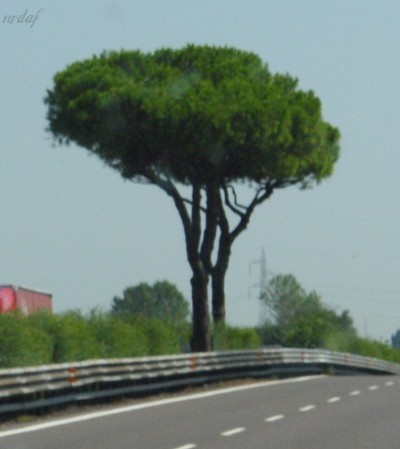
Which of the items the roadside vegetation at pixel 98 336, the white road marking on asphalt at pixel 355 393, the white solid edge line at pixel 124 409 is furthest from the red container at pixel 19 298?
the white road marking on asphalt at pixel 355 393

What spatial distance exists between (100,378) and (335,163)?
2540cm

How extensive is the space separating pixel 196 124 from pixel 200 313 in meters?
5.46

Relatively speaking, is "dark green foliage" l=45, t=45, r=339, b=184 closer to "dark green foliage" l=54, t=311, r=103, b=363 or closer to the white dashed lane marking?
"dark green foliage" l=54, t=311, r=103, b=363

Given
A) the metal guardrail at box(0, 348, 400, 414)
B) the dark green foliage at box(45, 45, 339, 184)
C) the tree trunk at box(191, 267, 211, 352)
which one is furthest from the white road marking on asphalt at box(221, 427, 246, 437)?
the dark green foliage at box(45, 45, 339, 184)

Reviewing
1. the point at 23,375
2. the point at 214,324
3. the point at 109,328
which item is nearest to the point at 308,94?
the point at 214,324

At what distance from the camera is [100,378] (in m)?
26.7

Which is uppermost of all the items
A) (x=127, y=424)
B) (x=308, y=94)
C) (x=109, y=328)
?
(x=308, y=94)

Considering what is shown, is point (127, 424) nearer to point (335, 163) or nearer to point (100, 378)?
point (100, 378)

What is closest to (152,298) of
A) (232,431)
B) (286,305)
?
(286,305)

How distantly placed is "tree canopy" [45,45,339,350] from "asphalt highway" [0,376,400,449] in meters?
14.0

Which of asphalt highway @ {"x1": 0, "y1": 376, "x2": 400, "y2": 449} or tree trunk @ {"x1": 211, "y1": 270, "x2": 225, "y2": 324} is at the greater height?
tree trunk @ {"x1": 211, "y1": 270, "x2": 225, "y2": 324}

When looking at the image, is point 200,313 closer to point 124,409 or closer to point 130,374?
point 130,374

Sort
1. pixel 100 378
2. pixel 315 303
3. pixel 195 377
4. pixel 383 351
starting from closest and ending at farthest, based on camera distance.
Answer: pixel 100 378 < pixel 195 377 < pixel 383 351 < pixel 315 303

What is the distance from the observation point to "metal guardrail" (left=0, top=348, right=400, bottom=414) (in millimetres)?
23156
